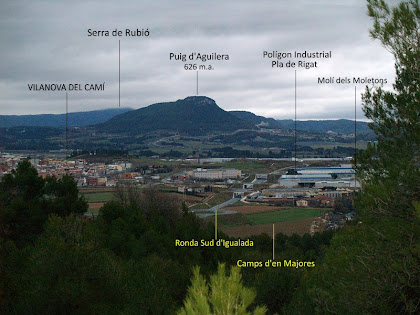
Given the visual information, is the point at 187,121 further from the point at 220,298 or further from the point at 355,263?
the point at 220,298

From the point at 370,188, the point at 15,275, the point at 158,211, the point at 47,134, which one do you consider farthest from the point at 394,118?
the point at 47,134

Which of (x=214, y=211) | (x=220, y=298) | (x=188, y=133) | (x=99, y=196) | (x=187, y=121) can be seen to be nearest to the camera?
(x=220, y=298)

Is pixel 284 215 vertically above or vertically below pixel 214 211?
below

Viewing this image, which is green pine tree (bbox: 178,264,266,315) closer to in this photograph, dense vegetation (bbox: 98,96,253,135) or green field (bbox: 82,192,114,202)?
green field (bbox: 82,192,114,202)

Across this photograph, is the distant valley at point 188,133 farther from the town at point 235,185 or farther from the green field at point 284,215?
the green field at point 284,215

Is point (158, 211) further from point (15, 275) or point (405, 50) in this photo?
point (405, 50)

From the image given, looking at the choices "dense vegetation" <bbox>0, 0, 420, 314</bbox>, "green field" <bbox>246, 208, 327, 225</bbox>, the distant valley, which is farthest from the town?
"dense vegetation" <bbox>0, 0, 420, 314</bbox>

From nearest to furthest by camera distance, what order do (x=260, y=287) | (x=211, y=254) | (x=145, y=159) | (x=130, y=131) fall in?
(x=260, y=287) → (x=211, y=254) → (x=145, y=159) → (x=130, y=131)

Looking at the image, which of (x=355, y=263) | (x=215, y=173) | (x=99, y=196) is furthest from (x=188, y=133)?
(x=355, y=263)
